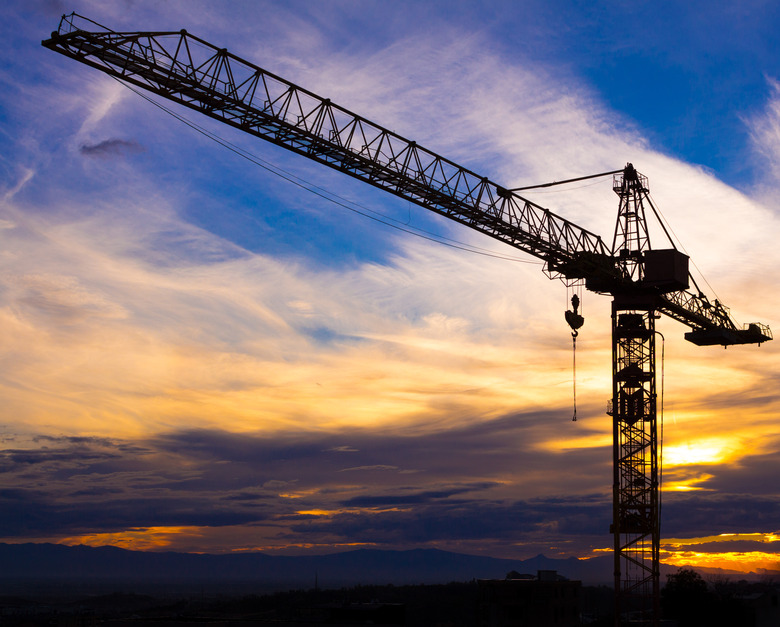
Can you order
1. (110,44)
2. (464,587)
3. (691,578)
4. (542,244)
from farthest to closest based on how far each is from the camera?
(464,587) < (691,578) < (542,244) < (110,44)

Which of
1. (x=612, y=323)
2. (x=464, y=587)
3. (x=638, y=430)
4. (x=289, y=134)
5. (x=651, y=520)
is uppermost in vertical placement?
(x=289, y=134)

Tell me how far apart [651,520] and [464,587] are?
13282cm

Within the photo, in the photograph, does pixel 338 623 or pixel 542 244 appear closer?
pixel 542 244

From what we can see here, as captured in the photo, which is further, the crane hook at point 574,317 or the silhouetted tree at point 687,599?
the silhouetted tree at point 687,599

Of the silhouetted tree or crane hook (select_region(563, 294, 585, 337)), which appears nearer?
crane hook (select_region(563, 294, 585, 337))

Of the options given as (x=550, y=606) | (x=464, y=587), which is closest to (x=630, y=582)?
(x=550, y=606)

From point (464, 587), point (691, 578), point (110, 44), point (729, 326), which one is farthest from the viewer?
point (464, 587)

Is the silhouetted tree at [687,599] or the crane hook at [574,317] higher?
the crane hook at [574,317]

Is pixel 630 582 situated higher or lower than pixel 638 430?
lower

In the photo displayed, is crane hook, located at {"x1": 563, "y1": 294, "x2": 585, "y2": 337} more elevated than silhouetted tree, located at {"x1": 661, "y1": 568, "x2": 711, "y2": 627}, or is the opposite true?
crane hook, located at {"x1": 563, "y1": 294, "x2": 585, "y2": 337}

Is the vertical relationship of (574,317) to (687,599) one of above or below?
above

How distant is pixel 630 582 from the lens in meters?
60.1

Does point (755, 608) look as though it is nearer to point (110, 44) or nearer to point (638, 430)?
point (638, 430)

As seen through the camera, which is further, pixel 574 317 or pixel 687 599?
pixel 687 599
